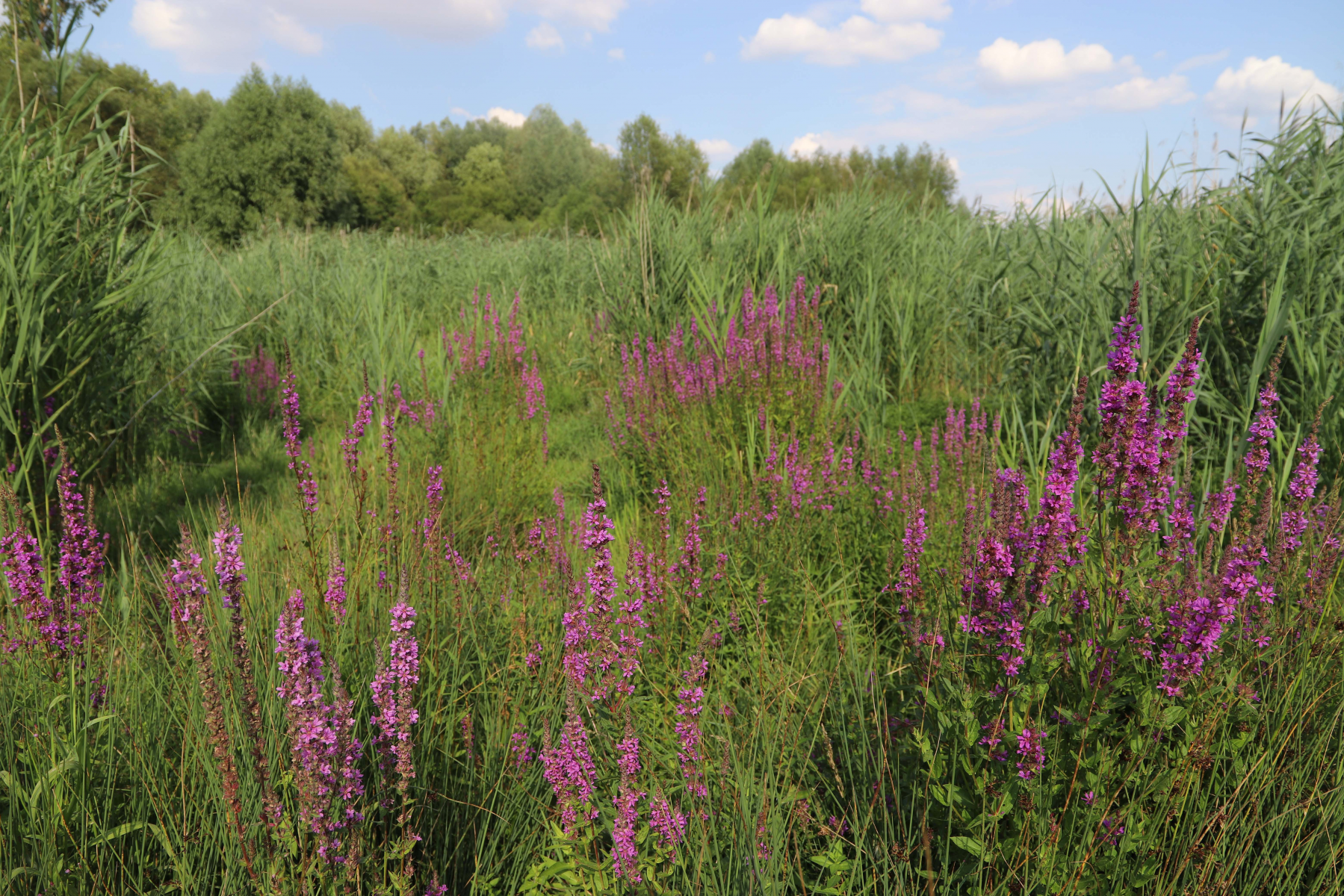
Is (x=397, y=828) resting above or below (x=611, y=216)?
below

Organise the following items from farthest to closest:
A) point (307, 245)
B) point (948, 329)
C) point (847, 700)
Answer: point (307, 245) → point (948, 329) → point (847, 700)

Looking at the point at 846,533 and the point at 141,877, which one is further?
the point at 846,533

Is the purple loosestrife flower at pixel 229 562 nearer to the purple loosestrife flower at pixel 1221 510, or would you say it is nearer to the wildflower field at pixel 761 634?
the wildflower field at pixel 761 634

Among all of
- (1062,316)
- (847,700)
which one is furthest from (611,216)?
(847,700)

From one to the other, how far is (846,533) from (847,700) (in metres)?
1.27

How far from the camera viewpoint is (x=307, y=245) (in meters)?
11.1

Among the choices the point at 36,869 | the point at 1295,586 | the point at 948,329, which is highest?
the point at 948,329

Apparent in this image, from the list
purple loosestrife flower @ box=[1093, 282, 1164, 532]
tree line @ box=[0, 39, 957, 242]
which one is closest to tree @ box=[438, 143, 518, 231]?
tree line @ box=[0, 39, 957, 242]

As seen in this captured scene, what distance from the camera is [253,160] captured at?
109ft

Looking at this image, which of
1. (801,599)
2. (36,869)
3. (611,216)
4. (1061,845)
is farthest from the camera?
(611,216)

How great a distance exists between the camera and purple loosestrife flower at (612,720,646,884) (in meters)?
1.51

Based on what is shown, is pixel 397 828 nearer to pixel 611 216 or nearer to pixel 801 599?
pixel 801 599

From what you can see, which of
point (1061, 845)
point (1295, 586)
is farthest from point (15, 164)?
point (1295, 586)

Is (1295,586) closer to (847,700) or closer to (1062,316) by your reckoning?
(847,700)
